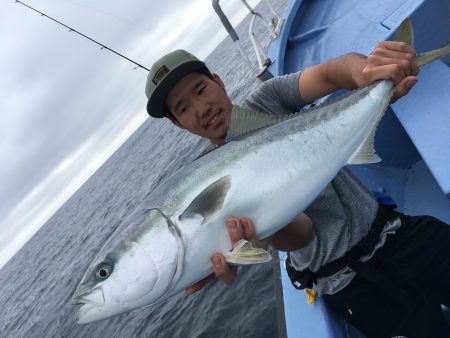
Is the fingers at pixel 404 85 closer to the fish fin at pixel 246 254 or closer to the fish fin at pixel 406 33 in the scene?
the fish fin at pixel 406 33

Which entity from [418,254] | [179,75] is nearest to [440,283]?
[418,254]

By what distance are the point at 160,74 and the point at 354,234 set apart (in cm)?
212

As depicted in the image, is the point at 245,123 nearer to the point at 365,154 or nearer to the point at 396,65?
the point at 365,154

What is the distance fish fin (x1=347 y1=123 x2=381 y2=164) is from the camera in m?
2.80

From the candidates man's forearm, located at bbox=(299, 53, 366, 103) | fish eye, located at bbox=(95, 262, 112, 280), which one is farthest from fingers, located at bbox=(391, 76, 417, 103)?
fish eye, located at bbox=(95, 262, 112, 280)

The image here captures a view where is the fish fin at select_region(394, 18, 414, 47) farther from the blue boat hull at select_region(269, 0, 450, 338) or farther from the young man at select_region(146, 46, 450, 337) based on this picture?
the blue boat hull at select_region(269, 0, 450, 338)

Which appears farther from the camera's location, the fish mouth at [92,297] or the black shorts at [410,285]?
the black shorts at [410,285]

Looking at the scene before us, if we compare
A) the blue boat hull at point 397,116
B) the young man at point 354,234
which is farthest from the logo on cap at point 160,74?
the blue boat hull at point 397,116

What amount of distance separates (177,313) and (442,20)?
11398 millimetres

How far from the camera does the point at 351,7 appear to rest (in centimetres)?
691

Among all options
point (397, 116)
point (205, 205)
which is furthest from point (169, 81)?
point (397, 116)

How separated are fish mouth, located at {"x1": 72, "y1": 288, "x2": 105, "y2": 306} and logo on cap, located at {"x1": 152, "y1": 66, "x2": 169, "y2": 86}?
177cm

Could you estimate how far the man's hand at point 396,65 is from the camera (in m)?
2.71

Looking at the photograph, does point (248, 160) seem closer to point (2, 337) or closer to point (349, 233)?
point (349, 233)
